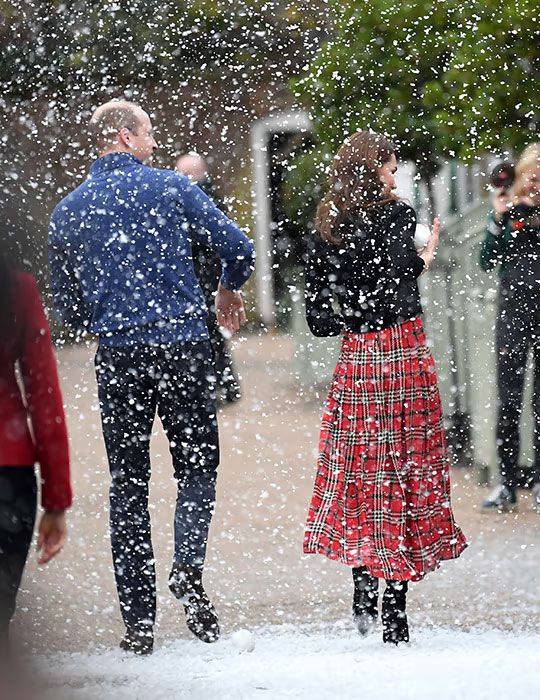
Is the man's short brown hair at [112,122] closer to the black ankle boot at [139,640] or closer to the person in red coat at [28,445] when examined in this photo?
the black ankle boot at [139,640]

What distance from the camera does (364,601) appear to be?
3.37m

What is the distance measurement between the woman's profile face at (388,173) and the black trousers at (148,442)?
601mm

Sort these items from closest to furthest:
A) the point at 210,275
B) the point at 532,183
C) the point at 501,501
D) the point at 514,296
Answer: the point at 210,275 < the point at 532,183 < the point at 514,296 < the point at 501,501

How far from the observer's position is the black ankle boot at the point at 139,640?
3209mm

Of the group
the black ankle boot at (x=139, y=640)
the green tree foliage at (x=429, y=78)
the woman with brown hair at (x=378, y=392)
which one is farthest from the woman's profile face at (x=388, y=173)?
the green tree foliage at (x=429, y=78)

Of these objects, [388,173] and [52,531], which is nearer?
[52,531]

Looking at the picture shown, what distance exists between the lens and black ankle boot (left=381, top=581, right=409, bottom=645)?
3.23 m

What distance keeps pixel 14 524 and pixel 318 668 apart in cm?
135

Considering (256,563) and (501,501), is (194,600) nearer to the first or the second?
(256,563)

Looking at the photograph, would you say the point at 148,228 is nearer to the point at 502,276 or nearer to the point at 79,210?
the point at 79,210

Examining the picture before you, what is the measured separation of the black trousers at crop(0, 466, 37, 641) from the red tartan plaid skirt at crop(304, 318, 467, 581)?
1435 mm

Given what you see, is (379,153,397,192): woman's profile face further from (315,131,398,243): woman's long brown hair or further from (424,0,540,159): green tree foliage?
(424,0,540,159): green tree foliage

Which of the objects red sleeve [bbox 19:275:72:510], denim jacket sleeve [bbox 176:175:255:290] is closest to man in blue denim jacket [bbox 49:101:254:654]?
denim jacket sleeve [bbox 176:175:255:290]

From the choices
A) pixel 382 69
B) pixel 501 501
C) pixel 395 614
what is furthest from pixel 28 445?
pixel 382 69
